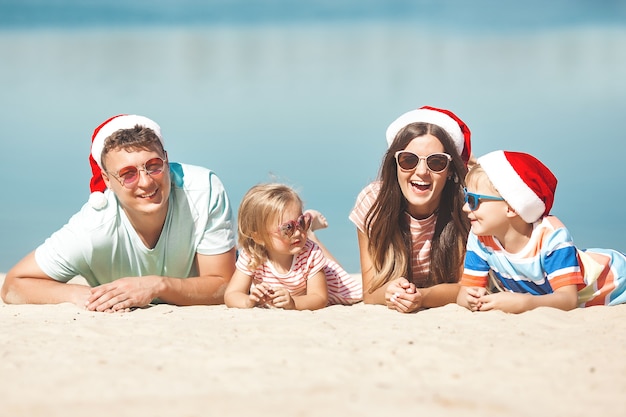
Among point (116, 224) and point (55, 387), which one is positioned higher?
point (116, 224)

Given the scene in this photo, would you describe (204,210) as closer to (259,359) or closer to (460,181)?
(460,181)

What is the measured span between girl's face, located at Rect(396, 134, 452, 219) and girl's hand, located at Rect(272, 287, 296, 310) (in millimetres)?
1362

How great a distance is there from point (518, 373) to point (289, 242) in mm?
2801

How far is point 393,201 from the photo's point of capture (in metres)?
6.82

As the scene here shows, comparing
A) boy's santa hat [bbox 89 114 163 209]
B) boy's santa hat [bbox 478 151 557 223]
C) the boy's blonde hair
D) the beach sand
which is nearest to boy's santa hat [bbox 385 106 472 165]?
the boy's blonde hair

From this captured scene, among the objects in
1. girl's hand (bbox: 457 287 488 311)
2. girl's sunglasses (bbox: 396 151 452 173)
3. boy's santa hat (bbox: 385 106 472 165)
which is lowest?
girl's hand (bbox: 457 287 488 311)

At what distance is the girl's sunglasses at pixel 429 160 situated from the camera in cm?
655

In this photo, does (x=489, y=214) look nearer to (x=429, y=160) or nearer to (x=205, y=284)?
(x=429, y=160)

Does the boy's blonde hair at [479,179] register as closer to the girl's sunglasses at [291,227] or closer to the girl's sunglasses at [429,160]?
the girl's sunglasses at [429,160]

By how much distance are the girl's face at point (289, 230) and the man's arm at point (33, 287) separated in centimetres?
187

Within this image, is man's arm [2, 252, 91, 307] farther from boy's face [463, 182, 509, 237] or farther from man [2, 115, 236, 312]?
boy's face [463, 182, 509, 237]

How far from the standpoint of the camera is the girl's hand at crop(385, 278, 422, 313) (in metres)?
6.35

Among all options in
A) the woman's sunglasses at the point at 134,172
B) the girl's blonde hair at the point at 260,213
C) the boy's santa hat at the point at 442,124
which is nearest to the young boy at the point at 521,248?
the boy's santa hat at the point at 442,124

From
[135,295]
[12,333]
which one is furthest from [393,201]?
[12,333]
